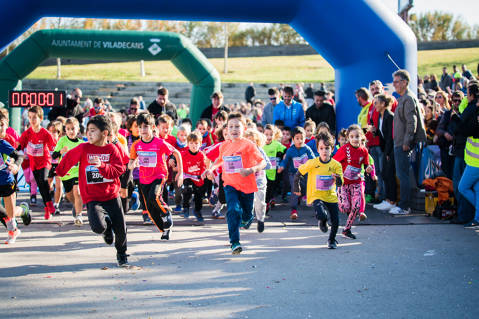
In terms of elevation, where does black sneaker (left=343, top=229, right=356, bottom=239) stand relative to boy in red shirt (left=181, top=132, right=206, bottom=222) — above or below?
below

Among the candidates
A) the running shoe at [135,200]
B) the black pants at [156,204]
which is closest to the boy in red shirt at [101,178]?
the black pants at [156,204]

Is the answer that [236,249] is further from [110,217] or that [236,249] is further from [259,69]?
[259,69]

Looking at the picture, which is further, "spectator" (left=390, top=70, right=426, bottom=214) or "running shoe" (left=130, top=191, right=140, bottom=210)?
"running shoe" (left=130, top=191, right=140, bottom=210)

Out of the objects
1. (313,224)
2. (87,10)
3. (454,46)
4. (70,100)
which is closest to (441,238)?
(313,224)

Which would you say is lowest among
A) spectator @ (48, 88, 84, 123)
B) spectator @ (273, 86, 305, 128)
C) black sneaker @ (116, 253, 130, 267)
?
black sneaker @ (116, 253, 130, 267)

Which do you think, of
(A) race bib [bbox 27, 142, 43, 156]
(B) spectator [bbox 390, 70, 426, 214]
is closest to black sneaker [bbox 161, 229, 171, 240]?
(A) race bib [bbox 27, 142, 43, 156]

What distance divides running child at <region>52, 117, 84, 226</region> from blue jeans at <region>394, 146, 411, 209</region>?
17.2ft

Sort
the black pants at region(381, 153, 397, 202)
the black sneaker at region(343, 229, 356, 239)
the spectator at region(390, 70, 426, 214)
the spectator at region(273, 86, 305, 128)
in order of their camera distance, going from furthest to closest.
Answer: the spectator at region(273, 86, 305, 128) < the black pants at region(381, 153, 397, 202) < the spectator at region(390, 70, 426, 214) < the black sneaker at region(343, 229, 356, 239)

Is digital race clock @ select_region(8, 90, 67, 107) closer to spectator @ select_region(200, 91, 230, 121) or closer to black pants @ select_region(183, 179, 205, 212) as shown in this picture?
spectator @ select_region(200, 91, 230, 121)

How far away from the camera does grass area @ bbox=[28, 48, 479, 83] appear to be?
133 feet

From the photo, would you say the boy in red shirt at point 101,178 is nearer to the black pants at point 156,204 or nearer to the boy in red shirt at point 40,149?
the black pants at point 156,204

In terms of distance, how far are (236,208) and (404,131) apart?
3.95 m

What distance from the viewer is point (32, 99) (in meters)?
12.3

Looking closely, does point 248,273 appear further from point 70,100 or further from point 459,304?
point 70,100
